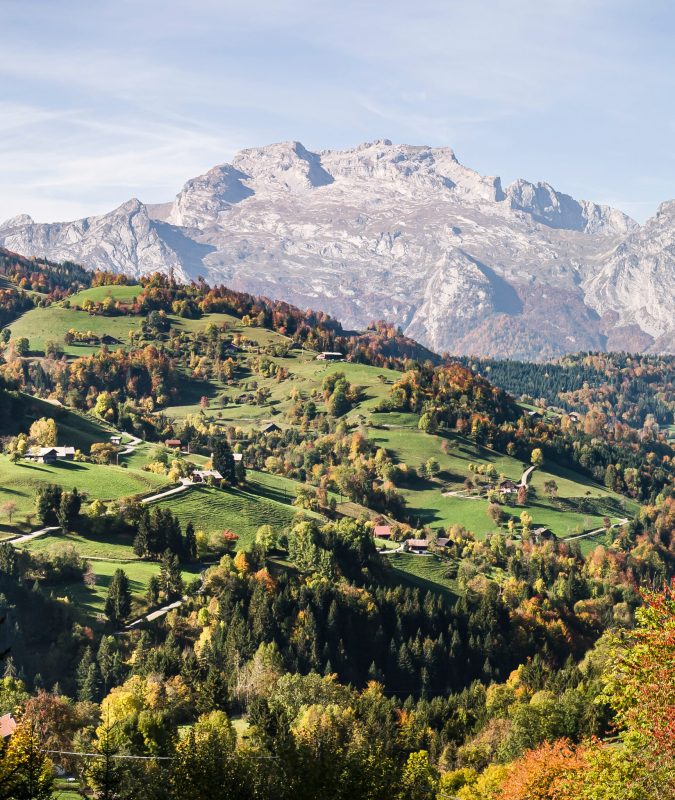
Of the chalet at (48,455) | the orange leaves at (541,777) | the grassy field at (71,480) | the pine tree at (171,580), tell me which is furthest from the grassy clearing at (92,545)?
the orange leaves at (541,777)

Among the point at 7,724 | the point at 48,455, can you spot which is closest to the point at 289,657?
the point at 7,724

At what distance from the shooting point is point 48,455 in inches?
7554

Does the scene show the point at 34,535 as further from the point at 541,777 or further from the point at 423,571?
the point at 541,777

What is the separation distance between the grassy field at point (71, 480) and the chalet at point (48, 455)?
6.59ft

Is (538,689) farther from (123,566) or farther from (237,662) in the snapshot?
(123,566)

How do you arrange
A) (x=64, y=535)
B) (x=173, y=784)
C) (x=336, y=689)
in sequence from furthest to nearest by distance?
(x=64, y=535), (x=336, y=689), (x=173, y=784)

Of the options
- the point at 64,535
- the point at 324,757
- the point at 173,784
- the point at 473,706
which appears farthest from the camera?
the point at 64,535

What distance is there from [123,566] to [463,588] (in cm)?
6363

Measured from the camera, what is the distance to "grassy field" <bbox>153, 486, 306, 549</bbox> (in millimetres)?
172125

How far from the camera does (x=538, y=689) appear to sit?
12862cm

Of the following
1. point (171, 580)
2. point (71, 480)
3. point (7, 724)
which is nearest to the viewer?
point (7, 724)

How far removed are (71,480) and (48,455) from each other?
50.9 ft

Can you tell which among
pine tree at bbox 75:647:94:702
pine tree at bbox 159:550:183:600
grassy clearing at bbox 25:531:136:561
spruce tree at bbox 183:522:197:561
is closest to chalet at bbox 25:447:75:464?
grassy clearing at bbox 25:531:136:561

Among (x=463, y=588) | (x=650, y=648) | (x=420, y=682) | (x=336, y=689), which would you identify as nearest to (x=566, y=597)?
(x=463, y=588)
